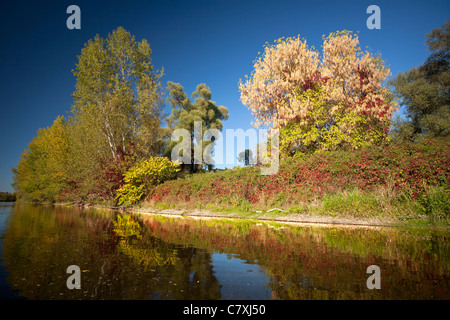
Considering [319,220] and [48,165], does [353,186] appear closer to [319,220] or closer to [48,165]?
[319,220]

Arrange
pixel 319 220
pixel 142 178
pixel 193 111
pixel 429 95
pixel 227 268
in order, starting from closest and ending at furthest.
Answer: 1. pixel 227 268
2. pixel 319 220
3. pixel 142 178
4. pixel 429 95
5. pixel 193 111

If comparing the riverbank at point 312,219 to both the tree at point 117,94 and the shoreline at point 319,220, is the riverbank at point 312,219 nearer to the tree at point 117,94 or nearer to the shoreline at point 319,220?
the shoreline at point 319,220

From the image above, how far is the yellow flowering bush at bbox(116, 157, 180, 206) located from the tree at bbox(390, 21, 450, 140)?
89.1 feet

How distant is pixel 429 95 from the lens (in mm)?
28328

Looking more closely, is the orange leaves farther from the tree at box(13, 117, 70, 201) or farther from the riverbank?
the tree at box(13, 117, 70, 201)

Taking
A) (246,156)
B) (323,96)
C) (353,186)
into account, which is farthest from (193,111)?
(353,186)

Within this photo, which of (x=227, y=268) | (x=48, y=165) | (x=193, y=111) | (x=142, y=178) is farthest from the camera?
(x=193, y=111)

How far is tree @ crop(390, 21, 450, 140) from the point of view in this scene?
87.2 feet

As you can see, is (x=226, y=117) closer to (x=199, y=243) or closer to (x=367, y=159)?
(x=367, y=159)

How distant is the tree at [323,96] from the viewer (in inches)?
617

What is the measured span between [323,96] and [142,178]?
52.6 ft

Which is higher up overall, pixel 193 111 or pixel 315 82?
pixel 193 111

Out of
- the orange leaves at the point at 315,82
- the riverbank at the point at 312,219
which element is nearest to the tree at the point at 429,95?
Answer: the orange leaves at the point at 315,82

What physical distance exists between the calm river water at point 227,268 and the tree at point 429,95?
91.8 feet
